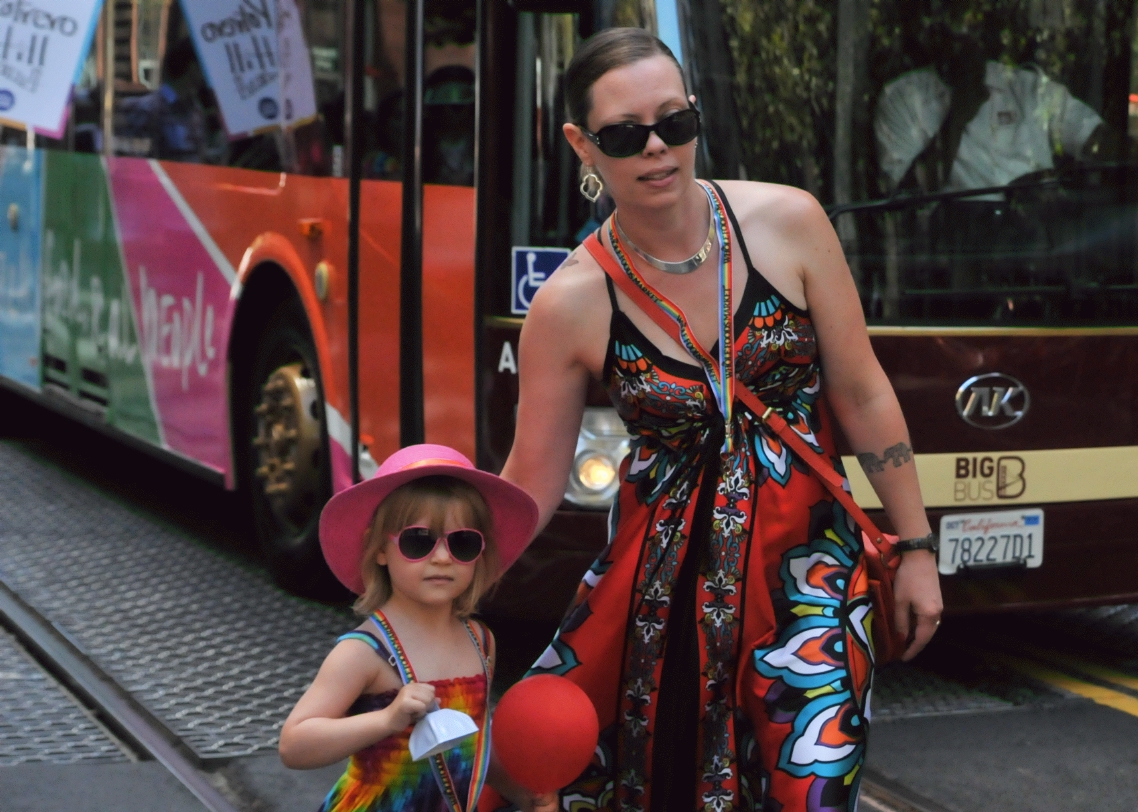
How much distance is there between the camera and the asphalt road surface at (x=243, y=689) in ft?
14.7

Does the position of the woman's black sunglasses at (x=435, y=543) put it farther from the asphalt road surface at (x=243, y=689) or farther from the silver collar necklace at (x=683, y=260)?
the asphalt road surface at (x=243, y=689)

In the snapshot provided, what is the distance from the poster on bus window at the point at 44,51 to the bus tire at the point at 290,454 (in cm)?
186

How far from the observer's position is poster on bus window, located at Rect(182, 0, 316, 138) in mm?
6367

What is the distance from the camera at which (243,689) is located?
5336 millimetres

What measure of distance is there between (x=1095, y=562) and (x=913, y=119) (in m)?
1.44

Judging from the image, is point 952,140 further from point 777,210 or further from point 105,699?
point 105,699

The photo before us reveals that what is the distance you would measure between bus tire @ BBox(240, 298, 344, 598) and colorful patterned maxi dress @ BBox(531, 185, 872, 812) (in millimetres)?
3558

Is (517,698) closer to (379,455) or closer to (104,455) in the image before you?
(379,455)

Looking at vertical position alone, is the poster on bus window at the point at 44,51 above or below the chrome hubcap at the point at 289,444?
above

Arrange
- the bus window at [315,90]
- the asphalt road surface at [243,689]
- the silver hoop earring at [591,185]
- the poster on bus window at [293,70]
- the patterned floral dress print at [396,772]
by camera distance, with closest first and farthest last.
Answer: the patterned floral dress print at [396,772] → the silver hoop earring at [591,185] → the asphalt road surface at [243,689] → the bus window at [315,90] → the poster on bus window at [293,70]

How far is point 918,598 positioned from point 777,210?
2.15 feet

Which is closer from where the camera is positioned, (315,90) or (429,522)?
(429,522)

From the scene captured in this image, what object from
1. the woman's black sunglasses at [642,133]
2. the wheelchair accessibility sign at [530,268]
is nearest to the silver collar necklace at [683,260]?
the woman's black sunglasses at [642,133]

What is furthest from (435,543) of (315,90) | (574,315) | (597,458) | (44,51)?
(44,51)
